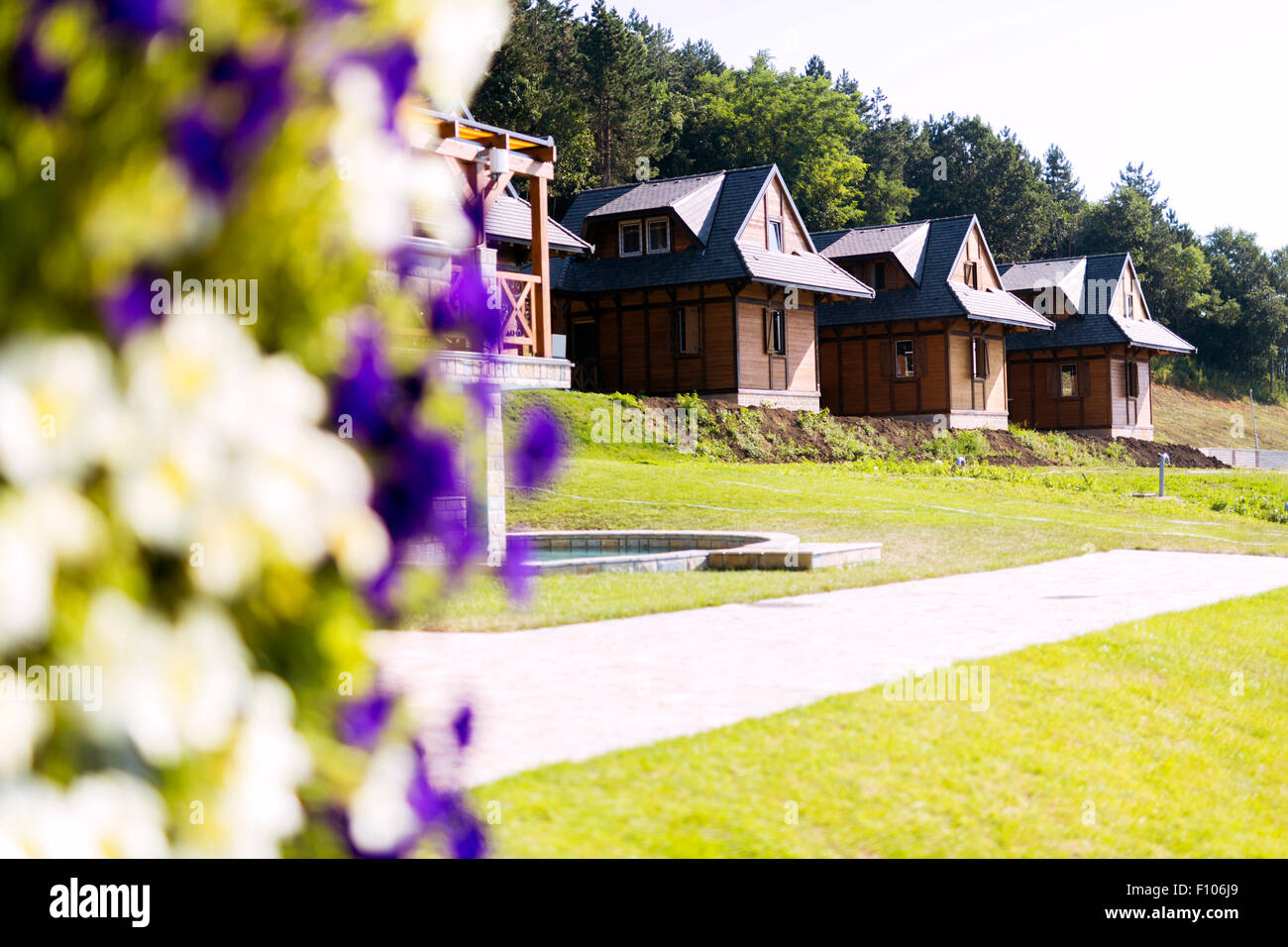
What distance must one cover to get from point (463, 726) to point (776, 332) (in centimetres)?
3521

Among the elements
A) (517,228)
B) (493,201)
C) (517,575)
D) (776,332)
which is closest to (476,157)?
(493,201)

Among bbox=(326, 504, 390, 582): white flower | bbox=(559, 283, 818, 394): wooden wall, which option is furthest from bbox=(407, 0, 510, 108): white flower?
bbox=(559, 283, 818, 394): wooden wall

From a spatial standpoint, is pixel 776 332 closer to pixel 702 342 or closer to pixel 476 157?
pixel 702 342

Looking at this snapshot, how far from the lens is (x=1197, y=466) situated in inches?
1698

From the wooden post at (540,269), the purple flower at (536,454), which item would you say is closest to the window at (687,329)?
the wooden post at (540,269)

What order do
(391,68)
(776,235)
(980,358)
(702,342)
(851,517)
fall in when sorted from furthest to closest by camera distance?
(980,358) < (776,235) < (702,342) < (851,517) < (391,68)

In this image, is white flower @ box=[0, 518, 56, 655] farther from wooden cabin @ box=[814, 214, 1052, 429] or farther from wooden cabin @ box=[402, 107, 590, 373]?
wooden cabin @ box=[814, 214, 1052, 429]

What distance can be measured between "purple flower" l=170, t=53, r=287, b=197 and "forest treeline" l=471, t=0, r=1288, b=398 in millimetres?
47037

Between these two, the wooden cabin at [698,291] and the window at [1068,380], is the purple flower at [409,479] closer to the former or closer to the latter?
the wooden cabin at [698,291]

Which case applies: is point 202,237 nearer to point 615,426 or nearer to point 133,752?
point 133,752

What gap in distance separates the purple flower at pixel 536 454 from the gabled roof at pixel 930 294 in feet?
131

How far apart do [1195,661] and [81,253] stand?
9094 millimetres

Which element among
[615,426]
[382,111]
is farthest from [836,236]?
[382,111]

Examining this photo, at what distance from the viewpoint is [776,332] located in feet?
120
